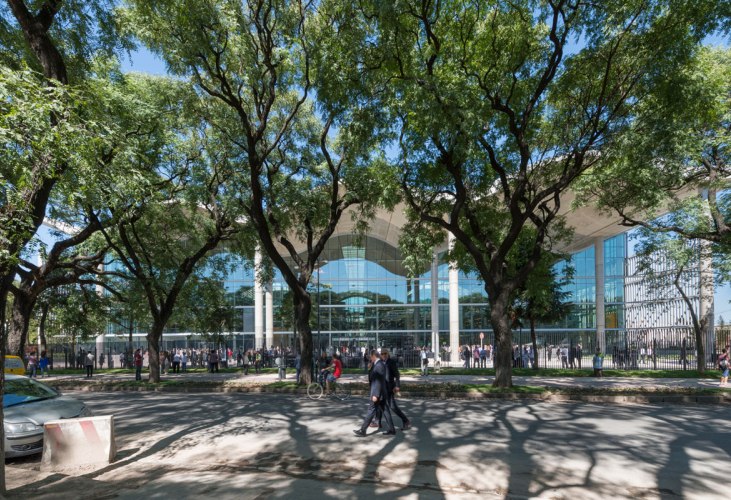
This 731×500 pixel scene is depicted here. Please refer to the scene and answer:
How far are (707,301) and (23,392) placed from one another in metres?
29.1

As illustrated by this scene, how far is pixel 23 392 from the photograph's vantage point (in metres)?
9.16

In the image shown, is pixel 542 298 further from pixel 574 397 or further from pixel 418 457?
pixel 418 457

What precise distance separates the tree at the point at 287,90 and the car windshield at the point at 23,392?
26.3ft

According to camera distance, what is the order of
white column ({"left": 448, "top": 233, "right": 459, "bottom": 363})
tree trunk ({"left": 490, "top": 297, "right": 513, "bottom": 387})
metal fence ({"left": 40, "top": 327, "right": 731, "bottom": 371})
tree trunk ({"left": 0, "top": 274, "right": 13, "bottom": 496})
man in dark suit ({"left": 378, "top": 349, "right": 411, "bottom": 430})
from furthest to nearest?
white column ({"left": 448, "top": 233, "right": 459, "bottom": 363}), metal fence ({"left": 40, "top": 327, "right": 731, "bottom": 371}), tree trunk ({"left": 490, "top": 297, "right": 513, "bottom": 387}), man in dark suit ({"left": 378, "top": 349, "right": 411, "bottom": 430}), tree trunk ({"left": 0, "top": 274, "right": 13, "bottom": 496})

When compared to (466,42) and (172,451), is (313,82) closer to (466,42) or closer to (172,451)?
(466,42)

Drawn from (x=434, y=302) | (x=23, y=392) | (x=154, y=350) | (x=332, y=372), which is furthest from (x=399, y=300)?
(x=23, y=392)

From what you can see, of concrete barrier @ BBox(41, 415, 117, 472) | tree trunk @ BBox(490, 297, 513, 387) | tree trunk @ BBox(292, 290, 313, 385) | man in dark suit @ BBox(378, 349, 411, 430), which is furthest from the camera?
tree trunk @ BBox(292, 290, 313, 385)

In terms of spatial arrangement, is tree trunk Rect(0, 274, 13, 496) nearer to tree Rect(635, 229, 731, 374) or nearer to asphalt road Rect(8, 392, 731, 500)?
asphalt road Rect(8, 392, 731, 500)

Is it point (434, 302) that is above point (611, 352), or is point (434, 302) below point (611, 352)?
above

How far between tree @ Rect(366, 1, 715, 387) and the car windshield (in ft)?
34.7

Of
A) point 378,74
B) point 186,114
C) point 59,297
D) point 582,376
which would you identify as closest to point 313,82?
point 378,74

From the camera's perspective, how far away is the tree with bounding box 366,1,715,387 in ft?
39.3

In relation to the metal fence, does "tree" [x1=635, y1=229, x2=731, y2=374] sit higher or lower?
higher

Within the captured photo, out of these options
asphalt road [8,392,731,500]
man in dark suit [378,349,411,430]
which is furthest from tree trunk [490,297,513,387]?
man in dark suit [378,349,411,430]
